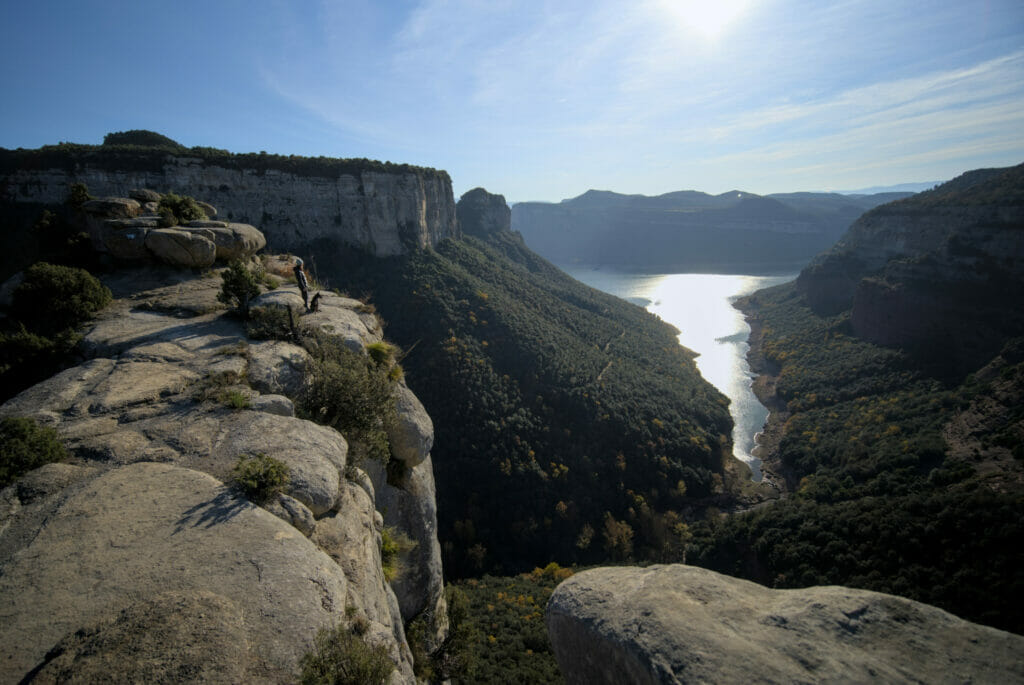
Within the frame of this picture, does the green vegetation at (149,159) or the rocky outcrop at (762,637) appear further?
the green vegetation at (149,159)

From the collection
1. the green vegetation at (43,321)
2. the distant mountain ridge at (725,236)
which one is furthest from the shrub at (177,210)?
the distant mountain ridge at (725,236)

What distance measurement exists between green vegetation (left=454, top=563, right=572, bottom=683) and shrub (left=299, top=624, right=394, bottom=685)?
25.8ft

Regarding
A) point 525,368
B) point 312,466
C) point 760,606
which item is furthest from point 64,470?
point 525,368

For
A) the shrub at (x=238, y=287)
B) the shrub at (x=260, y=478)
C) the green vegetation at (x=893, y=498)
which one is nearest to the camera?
the shrub at (x=260, y=478)

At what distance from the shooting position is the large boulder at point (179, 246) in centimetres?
1191

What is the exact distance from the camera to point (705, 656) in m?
4.82

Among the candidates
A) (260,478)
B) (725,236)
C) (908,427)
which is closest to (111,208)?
(260,478)

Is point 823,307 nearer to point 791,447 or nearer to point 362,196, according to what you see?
point 791,447

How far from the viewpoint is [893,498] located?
85.1 ft

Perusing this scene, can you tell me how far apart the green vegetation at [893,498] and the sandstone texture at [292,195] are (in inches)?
1508

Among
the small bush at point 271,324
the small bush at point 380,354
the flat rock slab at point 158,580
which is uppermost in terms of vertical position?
the small bush at point 271,324

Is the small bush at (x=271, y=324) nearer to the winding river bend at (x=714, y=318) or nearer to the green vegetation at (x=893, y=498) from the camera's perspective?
the green vegetation at (x=893, y=498)

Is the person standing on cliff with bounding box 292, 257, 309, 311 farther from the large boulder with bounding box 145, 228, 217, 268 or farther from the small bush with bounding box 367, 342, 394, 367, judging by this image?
the large boulder with bounding box 145, 228, 217, 268

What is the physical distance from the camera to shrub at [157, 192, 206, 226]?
1269 centimetres
